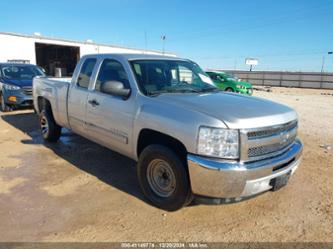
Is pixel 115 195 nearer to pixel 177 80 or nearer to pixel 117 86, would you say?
pixel 117 86

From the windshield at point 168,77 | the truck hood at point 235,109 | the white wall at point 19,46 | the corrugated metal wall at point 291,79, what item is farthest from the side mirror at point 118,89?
the corrugated metal wall at point 291,79

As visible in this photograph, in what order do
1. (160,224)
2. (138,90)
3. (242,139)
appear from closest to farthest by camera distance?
(242,139)
(160,224)
(138,90)

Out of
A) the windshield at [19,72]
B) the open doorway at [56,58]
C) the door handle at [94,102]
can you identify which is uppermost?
the open doorway at [56,58]

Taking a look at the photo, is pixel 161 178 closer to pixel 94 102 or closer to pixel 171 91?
pixel 171 91

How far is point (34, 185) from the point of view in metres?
4.18

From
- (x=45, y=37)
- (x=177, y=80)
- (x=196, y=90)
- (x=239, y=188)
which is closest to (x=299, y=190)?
(x=239, y=188)

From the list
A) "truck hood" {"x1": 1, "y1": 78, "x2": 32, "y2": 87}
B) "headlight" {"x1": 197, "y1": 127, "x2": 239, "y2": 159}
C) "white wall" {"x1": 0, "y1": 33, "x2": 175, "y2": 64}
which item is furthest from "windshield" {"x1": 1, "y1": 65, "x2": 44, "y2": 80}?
"white wall" {"x1": 0, "y1": 33, "x2": 175, "y2": 64}

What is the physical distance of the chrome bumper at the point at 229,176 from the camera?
9.20ft

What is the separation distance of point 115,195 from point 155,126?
1.30 m

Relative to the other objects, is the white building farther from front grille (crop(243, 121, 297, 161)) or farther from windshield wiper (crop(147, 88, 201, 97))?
front grille (crop(243, 121, 297, 161))

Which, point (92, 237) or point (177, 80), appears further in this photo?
point (177, 80)

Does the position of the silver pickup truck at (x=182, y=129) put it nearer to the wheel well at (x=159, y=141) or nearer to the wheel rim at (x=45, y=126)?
the wheel well at (x=159, y=141)

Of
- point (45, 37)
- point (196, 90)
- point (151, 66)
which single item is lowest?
point (196, 90)

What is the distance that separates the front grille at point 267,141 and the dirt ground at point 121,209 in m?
0.87
